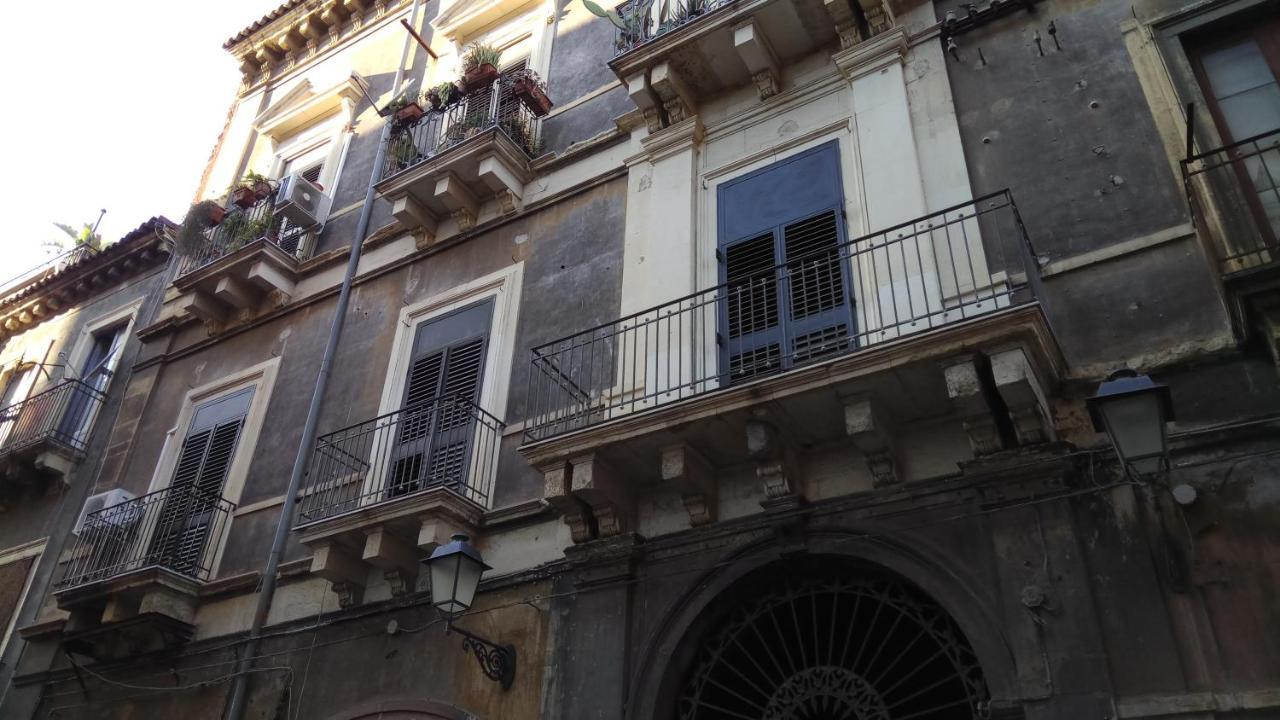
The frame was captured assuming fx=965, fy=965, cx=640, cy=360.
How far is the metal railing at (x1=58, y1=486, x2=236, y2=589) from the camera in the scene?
1105 cm

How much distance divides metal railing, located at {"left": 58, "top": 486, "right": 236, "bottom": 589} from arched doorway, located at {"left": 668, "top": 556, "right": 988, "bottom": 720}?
6499mm

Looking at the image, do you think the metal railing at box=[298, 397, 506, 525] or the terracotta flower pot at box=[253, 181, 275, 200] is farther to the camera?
the terracotta flower pot at box=[253, 181, 275, 200]

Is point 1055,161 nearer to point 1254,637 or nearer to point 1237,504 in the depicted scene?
point 1237,504

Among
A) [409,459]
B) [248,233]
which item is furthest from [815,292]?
[248,233]

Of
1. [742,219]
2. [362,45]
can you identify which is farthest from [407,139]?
[742,219]

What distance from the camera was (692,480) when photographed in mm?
7574

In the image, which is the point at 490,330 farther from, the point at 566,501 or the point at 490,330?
the point at 566,501

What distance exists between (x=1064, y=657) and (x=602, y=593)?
11.5 feet

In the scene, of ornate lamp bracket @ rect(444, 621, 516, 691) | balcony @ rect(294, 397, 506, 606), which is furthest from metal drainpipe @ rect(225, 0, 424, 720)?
ornate lamp bracket @ rect(444, 621, 516, 691)

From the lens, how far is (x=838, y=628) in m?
7.28

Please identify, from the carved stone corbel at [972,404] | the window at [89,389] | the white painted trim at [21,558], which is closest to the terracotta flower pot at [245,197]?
the window at [89,389]

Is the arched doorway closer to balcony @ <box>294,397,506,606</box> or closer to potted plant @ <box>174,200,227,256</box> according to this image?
balcony @ <box>294,397,506,606</box>

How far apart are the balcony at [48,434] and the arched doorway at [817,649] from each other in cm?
1092

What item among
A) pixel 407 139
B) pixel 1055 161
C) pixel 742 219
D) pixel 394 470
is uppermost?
pixel 407 139
